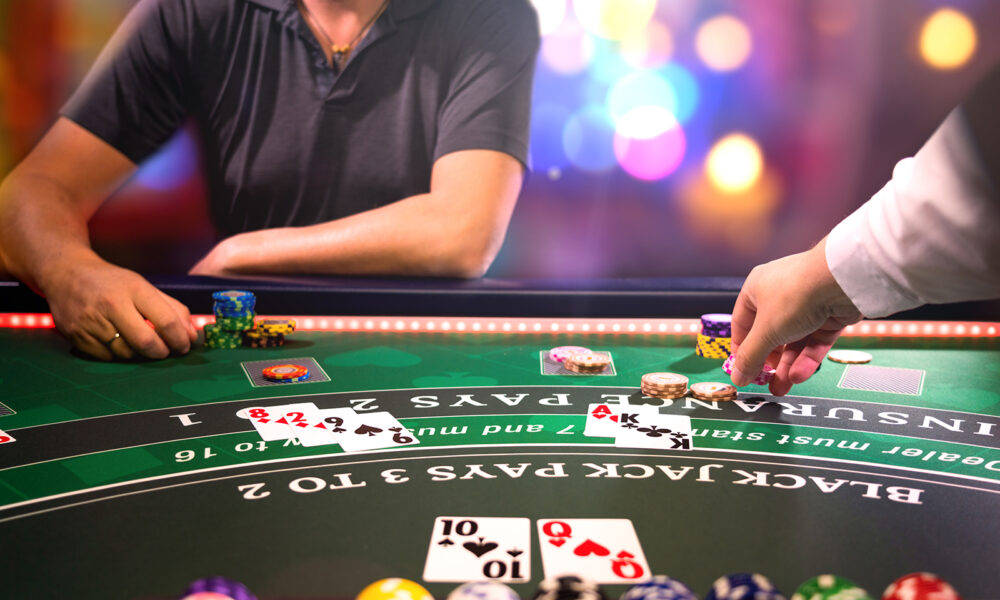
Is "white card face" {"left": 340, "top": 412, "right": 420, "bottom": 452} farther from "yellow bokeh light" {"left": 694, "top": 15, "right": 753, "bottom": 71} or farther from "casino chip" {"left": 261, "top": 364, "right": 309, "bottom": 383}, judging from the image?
"yellow bokeh light" {"left": 694, "top": 15, "right": 753, "bottom": 71}

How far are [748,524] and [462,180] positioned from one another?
2.38 metres

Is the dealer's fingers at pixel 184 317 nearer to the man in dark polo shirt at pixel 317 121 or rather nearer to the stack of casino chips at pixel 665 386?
the man in dark polo shirt at pixel 317 121

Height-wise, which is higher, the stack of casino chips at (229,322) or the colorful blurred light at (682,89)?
the colorful blurred light at (682,89)

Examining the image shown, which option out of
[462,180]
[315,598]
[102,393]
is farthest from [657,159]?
[315,598]

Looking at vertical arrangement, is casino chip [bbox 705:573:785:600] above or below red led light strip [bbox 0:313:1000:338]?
above

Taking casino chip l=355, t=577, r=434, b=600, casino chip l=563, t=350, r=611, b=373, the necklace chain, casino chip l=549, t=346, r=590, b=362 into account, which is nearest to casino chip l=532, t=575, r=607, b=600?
casino chip l=355, t=577, r=434, b=600

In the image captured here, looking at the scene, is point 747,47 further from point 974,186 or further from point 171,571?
point 171,571

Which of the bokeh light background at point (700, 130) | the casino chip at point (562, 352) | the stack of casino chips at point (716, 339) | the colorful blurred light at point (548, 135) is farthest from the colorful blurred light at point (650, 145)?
the casino chip at point (562, 352)

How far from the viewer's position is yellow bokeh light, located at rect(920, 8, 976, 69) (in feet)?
12.8

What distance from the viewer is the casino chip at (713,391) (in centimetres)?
202

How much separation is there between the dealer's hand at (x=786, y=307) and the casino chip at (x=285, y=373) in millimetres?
1132

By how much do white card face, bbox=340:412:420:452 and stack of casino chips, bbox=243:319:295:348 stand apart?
0.82 meters

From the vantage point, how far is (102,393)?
6.75 ft

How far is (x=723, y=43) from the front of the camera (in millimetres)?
3889
